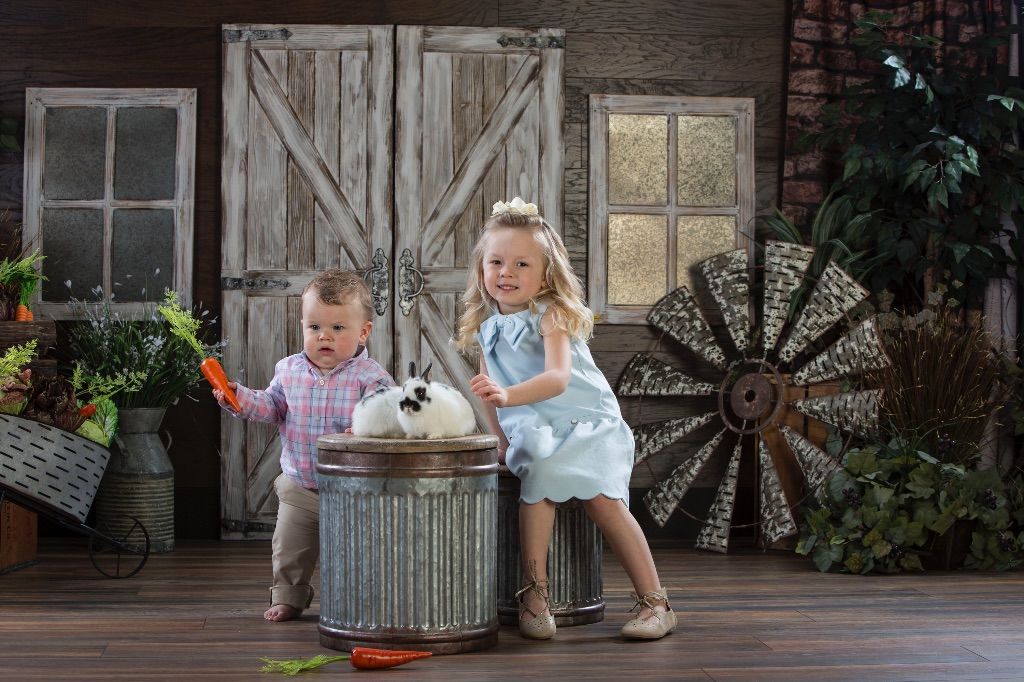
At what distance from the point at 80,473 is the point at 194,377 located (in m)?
1.11

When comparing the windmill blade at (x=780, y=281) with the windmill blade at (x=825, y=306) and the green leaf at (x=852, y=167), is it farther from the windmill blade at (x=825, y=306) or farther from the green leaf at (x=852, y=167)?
the green leaf at (x=852, y=167)

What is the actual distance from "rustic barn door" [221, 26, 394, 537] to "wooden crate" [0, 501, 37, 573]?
0.99 meters

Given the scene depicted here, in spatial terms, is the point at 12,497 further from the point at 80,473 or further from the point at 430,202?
the point at 430,202

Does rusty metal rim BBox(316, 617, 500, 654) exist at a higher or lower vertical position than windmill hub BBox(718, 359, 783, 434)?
lower

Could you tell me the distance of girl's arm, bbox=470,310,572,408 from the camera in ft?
10.3

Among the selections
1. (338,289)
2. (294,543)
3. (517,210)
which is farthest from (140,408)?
(517,210)

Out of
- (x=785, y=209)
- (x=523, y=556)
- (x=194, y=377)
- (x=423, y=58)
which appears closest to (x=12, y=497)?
(x=194, y=377)

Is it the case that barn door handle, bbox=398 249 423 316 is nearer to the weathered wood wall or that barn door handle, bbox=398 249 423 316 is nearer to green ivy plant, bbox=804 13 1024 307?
the weathered wood wall

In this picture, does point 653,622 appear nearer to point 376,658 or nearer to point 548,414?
point 548,414

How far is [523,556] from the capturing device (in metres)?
3.42

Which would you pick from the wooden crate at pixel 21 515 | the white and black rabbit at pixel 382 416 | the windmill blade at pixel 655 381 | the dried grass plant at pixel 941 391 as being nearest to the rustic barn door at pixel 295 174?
the wooden crate at pixel 21 515

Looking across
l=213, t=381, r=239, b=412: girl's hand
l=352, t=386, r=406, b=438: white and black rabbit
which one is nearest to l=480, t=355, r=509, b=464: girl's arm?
l=352, t=386, r=406, b=438: white and black rabbit

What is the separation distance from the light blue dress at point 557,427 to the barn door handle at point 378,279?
207 centimetres

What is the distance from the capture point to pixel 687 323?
18.3 ft
